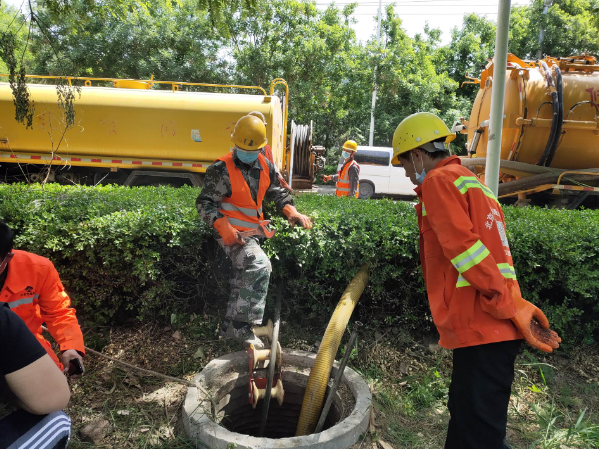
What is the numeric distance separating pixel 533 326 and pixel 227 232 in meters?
1.89

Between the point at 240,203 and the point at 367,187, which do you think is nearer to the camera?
the point at 240,203

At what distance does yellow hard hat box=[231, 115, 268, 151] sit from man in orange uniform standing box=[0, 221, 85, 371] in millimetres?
1484

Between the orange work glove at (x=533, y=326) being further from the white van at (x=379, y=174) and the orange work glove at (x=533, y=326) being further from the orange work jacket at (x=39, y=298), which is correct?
the white van at (x=379, y=174)

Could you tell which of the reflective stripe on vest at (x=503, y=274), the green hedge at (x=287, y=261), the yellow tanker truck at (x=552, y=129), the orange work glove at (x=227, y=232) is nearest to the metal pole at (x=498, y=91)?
the green hedge at (x=287, y=261)

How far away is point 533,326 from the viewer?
6.77 feet

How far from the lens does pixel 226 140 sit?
817 centimetres

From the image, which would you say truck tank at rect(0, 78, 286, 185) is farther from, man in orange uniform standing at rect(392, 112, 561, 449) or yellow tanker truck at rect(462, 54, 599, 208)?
man in orange uniform standing at rect(392, 112, 561, 449)

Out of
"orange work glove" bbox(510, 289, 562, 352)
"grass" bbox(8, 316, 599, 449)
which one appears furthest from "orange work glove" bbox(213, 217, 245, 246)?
"orange work glove" bbox(510, 289, 562, 352)

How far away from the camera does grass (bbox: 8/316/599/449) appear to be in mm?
2746

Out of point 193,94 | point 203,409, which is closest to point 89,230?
point 203,409

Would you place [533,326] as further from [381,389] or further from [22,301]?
[22,301]

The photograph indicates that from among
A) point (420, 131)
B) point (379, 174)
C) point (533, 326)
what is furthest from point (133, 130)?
point (379, 174)

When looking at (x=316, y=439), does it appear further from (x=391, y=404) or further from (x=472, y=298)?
(x=472, y=298)

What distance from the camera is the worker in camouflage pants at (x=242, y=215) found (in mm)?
3064
